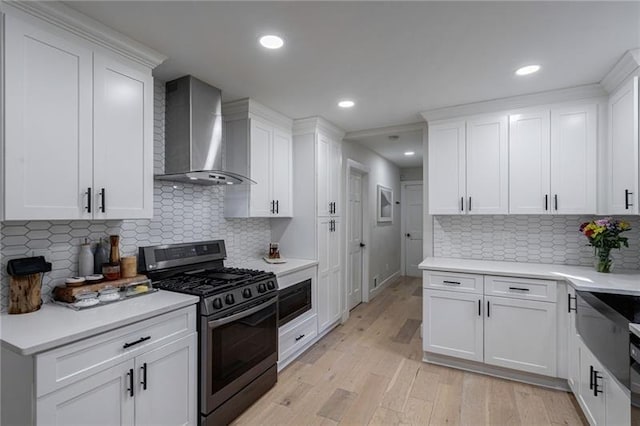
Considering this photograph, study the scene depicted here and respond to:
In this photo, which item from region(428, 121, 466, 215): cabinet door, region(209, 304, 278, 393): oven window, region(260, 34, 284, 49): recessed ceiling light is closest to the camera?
region(260, 34, 284, 49): recessed ceiling light

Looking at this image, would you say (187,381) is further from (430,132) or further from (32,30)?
A: (430,132)

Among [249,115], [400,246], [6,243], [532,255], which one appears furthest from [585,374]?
[400,246]

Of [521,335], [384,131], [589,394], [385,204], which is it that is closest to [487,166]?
[384,131]

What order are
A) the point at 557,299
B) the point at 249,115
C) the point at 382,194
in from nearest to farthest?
the point at 557,299 < the point at 249,115 < the point at 382,194

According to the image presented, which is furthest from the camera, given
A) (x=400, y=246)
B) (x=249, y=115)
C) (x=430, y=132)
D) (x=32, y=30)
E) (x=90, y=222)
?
(x=400, y=246)

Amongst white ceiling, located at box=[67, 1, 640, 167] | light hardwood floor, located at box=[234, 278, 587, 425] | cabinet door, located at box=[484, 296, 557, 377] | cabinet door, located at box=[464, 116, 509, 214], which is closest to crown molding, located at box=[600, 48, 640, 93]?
white ceiling, located at box=[67, 1, 640, 167]

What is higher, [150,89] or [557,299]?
[150,89]

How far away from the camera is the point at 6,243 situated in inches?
66.7

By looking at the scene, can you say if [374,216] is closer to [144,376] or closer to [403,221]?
[403,221]

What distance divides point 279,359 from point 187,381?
3.28 feet

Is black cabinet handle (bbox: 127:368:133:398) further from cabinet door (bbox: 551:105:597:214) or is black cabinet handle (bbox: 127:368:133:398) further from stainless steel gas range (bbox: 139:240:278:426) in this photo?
cabinet door (bbox: 551:105:597:214)

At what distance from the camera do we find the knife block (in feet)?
5.32

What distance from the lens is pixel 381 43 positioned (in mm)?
1964

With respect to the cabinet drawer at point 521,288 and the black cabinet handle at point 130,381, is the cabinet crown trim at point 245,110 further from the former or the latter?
the cabinet drawer at point 521,288
